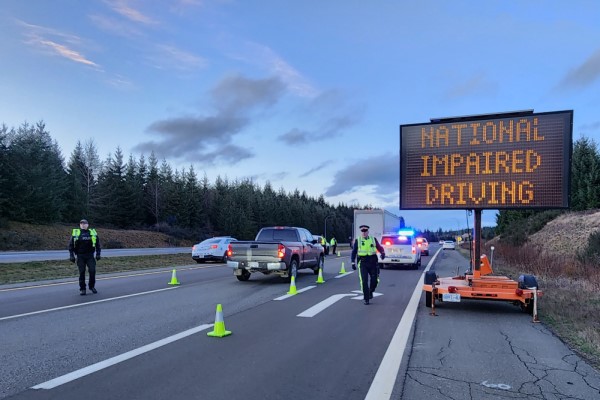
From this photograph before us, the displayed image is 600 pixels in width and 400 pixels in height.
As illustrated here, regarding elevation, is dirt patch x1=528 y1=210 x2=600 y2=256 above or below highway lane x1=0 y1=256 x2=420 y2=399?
above

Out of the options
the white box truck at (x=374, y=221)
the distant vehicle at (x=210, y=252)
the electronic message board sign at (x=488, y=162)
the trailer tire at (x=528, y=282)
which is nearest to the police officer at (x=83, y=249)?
the electronic message board sign at (x=488, y=162)

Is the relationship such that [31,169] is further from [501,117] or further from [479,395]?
[479,395]

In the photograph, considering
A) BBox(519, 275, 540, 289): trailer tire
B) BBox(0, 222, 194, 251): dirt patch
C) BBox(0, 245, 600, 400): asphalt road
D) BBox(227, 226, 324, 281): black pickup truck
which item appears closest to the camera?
BBox(0, 245, 600, 400): asphalt road

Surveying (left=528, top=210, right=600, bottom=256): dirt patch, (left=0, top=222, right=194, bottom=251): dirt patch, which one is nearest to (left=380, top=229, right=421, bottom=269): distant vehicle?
(left=528, top=210, right=600, bottom=256): dirt patch

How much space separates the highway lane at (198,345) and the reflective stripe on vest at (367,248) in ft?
3.92

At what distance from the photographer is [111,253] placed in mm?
33344

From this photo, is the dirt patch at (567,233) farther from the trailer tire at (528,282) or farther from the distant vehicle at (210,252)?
the trailer tire at (528,282)

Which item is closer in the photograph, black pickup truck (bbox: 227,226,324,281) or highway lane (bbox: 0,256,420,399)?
highway lane (bbox: 0,256,420,399)

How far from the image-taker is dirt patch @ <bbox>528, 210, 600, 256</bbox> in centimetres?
2906

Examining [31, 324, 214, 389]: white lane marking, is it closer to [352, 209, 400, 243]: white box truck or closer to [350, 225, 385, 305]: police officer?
[350, 225, 385, 305]: police officer

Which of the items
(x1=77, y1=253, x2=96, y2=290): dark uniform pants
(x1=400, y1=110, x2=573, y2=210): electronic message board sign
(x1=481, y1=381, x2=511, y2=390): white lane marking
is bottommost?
(x1=481, y1=381, x2=511, y2=390): white lane marking

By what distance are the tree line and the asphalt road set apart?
4327 cm

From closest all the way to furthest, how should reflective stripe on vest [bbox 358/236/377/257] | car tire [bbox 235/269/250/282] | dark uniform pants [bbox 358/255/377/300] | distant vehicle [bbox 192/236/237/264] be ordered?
1. dark uniform pants [bbox 358/255/377/300]
2. reflective stripe on vest [bbox 358/236/377/257]
3. car tire [bbox 235/269/250/282]
4. distant vehicle [bbox 192/236/237/264]

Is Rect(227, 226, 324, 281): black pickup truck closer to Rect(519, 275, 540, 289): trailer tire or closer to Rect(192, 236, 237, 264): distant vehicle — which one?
Rect(519, 275, 540, 289): trailer tire
